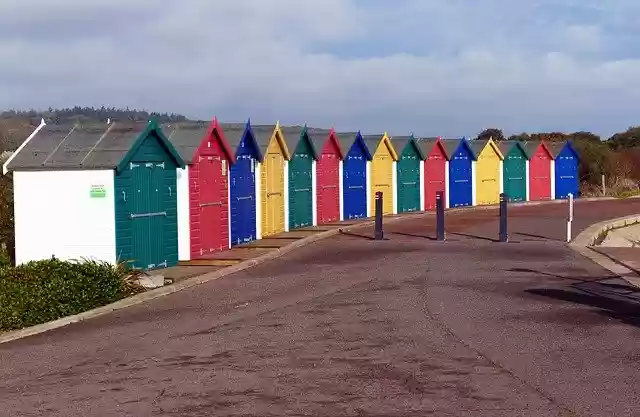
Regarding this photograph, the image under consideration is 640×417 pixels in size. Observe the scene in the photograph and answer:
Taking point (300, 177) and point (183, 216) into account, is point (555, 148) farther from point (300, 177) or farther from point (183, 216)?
point (183, 216)

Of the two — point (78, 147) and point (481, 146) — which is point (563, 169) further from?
point (78, 147)

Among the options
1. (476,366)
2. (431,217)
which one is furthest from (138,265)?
(431,217)

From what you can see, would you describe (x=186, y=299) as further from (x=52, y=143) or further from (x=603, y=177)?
(x=603, y=177)

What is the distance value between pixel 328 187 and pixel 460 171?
36.3 ft

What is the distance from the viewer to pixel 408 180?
3712 cm

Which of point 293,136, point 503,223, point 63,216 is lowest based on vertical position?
point 503,223

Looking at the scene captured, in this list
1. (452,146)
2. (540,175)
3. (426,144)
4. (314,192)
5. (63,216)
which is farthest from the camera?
(540,175)

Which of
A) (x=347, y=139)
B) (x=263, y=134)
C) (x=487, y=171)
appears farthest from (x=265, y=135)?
(x=487, y=171)

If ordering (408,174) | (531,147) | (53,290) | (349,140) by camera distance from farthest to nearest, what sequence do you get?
(531,147) < (408,174) < (349,140) < (53,290)

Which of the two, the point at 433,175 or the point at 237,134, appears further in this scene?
the point at 433,175

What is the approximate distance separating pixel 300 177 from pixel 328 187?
2.55 m

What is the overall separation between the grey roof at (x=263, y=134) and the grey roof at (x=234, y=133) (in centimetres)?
127

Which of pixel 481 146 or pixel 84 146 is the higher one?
pixel 481 146

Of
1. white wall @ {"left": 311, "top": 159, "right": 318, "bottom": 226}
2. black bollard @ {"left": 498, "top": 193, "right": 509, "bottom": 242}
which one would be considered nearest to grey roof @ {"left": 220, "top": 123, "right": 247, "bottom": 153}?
white wall @ {"left": 311, "top": 159, "right": 318, "bottom": 226}
